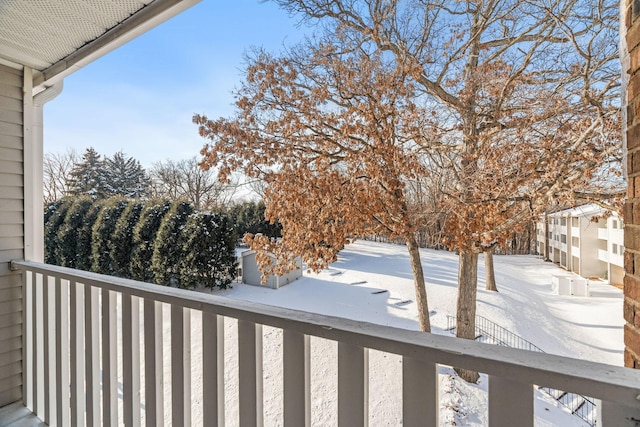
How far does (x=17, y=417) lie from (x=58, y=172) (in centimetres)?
1232

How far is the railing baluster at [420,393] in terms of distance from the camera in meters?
0.77

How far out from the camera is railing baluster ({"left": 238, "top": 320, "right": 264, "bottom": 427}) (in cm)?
107

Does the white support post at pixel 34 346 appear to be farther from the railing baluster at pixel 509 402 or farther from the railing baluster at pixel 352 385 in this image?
the railing baluster at pixel 509 402

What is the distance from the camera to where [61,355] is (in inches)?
70.1

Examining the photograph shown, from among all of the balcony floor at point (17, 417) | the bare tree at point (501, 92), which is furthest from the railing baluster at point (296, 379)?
the bare tree at point (501, 92)

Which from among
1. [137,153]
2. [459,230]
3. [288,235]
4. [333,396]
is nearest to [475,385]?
[459,230]

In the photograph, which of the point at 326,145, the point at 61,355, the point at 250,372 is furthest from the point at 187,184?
the point at 250,372

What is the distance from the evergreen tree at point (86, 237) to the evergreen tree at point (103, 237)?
0.77 ft

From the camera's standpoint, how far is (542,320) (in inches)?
308

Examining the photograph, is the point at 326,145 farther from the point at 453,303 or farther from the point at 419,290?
the point at 453,303

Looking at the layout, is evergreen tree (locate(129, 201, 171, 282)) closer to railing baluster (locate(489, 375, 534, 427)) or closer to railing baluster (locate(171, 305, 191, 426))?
railing baluster (locate(171, 305, 191, 426))

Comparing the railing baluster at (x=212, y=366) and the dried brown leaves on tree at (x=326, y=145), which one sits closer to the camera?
the railing baluster at (x=212, y=366)

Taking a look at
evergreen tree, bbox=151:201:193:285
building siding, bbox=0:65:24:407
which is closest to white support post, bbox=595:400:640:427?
building siding, bbox=0:65:24:407

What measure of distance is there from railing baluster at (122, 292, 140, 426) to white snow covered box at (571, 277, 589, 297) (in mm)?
9860
